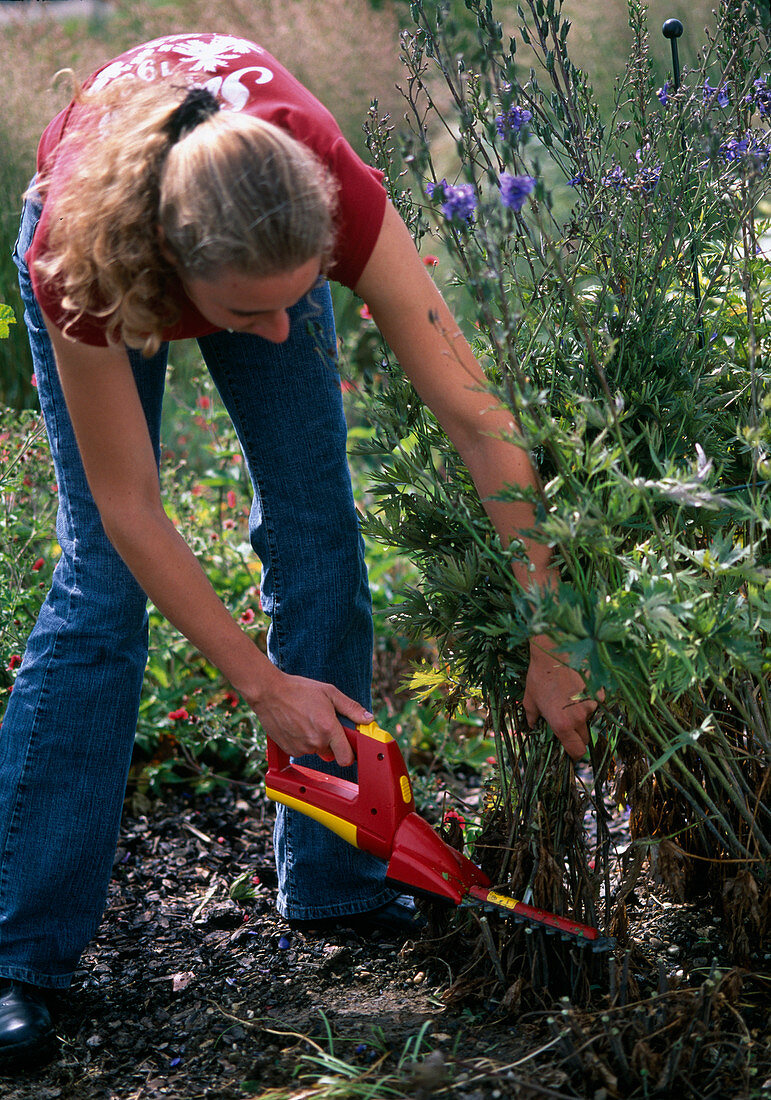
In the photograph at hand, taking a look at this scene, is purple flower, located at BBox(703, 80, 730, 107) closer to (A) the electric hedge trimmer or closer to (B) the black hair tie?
(B) the black hair tie

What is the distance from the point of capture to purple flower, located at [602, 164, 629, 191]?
1.70 m

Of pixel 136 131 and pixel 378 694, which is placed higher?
pixel 136 131

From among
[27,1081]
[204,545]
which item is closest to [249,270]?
[27,1081]

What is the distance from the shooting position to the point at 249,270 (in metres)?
1.34

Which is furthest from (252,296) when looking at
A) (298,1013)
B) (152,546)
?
(298,1013)

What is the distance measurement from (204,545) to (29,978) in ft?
4.89

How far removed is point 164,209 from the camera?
1347 mm

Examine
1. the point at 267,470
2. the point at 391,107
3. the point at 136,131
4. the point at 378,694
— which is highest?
the point at 391,107

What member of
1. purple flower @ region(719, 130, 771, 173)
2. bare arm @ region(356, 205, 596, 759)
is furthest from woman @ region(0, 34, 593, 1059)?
purple flower @ region(719, 130, 771, 173)

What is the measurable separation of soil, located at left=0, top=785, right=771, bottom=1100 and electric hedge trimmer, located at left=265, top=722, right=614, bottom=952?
169 millimetres

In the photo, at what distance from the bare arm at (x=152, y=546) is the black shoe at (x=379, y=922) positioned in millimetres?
528

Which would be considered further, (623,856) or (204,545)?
(204,545)

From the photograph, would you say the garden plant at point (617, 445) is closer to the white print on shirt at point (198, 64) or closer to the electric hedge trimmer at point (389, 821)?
the electric hedge trimmer at point (389, 821)

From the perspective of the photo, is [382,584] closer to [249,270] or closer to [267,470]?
[267,470]
